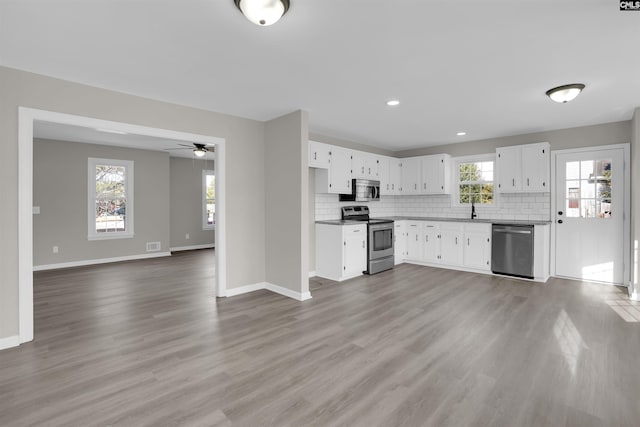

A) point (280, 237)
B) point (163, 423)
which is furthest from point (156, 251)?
point (163, 423)

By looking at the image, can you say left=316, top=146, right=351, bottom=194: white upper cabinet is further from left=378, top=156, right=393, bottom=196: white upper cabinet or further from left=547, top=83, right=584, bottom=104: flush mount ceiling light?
left=547, top=83, right=584, bottom=104: flush mount ceiling light

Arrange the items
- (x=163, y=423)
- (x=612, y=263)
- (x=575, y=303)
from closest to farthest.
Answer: (x=163, y=423) → (x=575, y=303) → (x=612, y=263)

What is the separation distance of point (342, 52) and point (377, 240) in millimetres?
3683

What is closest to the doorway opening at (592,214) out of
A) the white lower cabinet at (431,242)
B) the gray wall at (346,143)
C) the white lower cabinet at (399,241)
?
the white lower cabinet at (431,242)

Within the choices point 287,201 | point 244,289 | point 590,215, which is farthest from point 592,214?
point 244,289

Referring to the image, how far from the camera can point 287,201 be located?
4312mm

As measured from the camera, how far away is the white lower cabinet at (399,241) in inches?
245

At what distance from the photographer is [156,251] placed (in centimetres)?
769

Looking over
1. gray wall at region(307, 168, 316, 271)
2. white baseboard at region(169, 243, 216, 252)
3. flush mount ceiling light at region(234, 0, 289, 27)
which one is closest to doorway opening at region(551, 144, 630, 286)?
gray wall at region(307, 168, 316, 271)

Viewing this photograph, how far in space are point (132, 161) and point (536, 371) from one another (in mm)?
8072

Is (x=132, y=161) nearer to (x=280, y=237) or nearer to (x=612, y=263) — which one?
(x=280, y=237)

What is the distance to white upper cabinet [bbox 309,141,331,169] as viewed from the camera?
5000mm

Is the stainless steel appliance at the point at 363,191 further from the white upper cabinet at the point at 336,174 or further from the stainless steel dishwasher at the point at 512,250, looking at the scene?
the stainless steel dishwasher at the point at 512,250

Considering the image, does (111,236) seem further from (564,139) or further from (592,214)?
(592,214)
